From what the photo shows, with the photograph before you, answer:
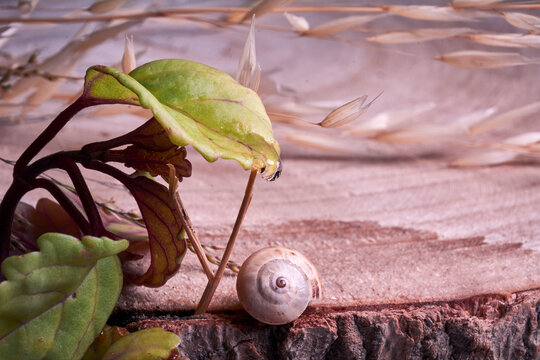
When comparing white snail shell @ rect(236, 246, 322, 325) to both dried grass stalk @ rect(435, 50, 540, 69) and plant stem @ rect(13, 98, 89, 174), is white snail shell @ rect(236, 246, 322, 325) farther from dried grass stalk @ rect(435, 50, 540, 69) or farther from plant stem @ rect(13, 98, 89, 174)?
dried grass stalk @ rect(435, 50, 540, 69)

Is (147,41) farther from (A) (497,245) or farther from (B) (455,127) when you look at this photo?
(A) (497,245)

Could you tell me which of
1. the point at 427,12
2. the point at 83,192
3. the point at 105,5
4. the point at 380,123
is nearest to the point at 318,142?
the point at 380,123

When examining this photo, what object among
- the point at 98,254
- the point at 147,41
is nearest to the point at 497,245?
the point at 98,254

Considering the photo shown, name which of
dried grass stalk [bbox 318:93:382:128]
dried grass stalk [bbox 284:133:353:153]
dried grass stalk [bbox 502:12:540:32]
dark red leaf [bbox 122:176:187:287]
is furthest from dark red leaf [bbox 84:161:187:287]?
dried grass stalk [bbox 502:12:540:32]

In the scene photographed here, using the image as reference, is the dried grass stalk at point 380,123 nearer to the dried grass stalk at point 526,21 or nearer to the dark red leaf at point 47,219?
the dried grass stalk at point 526,21

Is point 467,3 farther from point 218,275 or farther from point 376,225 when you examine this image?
point 218,275

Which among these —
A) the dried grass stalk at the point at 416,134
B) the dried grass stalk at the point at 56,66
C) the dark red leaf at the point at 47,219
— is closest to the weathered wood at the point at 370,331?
the dark red leaf at the point at 47,219
